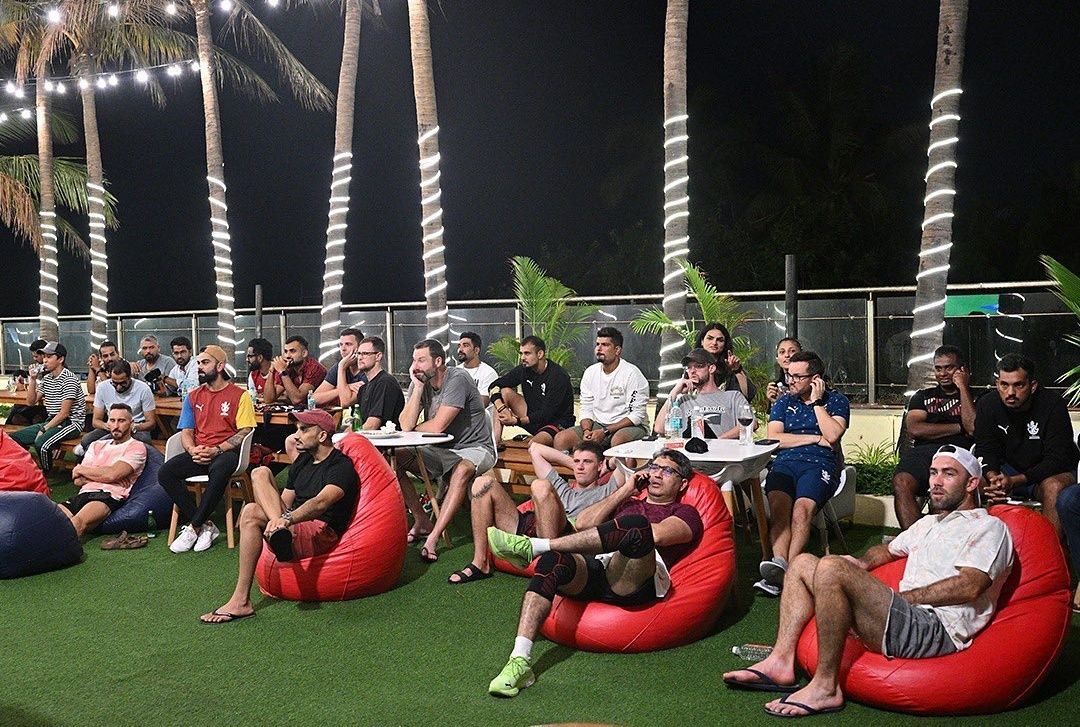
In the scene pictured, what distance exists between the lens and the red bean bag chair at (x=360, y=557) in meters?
6.36

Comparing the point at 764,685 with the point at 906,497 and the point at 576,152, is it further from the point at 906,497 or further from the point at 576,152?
the point at 576,152

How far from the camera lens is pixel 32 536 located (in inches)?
284

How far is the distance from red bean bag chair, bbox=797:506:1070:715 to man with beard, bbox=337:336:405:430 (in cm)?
458

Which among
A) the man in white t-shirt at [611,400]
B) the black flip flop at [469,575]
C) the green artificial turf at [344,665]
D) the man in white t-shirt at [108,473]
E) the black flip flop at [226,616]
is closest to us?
the green artificial turf at [344,665]

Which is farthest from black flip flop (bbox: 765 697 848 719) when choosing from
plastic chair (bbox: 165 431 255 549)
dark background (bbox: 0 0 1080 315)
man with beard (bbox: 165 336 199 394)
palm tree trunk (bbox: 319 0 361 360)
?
dark background (bbox: 0 0 1080 315)

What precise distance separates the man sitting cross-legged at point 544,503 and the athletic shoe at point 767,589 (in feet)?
3.45

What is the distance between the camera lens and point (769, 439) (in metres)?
6.82

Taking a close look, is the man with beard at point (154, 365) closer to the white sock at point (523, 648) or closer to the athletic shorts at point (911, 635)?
the white sock at point (523, 648)

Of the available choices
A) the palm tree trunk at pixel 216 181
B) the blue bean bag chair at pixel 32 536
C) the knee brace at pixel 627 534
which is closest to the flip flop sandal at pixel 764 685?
the knee brace at pixel 627 534

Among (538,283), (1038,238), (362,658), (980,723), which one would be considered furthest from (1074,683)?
(1038,238)

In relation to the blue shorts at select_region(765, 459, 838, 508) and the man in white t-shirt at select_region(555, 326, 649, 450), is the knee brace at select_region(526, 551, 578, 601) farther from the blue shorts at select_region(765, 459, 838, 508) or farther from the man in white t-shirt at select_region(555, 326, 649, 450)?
the man in white t-shirt at select_region(555, 326, 649, 450)

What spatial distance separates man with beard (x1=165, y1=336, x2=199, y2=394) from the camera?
1121cm

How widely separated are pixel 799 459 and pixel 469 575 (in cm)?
223

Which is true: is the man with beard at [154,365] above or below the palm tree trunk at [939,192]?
below
